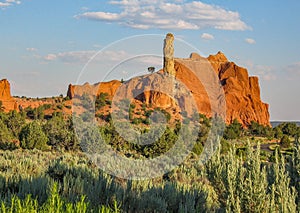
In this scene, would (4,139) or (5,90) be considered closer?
(4,139)

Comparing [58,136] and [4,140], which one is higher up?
[58,136]

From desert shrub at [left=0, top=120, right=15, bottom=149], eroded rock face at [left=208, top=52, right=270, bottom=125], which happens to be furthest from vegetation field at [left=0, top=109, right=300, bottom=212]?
eroded rock face at [left=208, top=52, right=270, bottom=125]

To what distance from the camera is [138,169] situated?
11.2 metres

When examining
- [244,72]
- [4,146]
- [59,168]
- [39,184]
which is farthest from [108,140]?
[244,72]

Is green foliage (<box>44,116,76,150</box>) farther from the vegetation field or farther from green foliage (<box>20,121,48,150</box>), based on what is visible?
the vegetation field

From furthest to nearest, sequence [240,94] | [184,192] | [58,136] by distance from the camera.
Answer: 1. [240,94]
2. [58,136]
3. [184,192]

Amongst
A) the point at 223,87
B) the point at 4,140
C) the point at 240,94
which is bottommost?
the point at 4,140

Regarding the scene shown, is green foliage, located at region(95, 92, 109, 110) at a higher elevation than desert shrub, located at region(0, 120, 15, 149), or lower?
higher

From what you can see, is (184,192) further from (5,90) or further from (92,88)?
(5,90)

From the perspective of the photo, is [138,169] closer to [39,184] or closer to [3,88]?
[39,184]

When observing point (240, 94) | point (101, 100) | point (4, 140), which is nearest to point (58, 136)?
point (4, 140)

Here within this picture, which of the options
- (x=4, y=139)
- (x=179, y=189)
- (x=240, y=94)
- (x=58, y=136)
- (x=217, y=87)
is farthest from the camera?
(x=240, y=94)

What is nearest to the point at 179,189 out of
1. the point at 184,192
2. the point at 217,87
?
the point at 184,192

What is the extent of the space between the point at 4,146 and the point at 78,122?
5613mm
